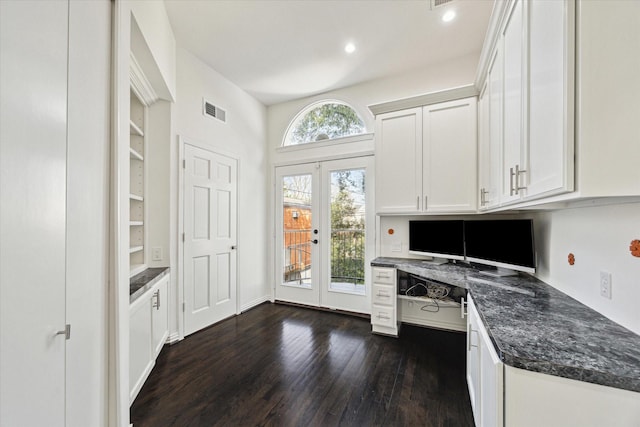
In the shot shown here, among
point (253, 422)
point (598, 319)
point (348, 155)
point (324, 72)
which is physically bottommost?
point (253, 422)

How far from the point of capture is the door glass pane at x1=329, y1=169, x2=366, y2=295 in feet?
11.7

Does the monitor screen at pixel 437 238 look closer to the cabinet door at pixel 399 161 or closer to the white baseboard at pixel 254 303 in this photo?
the cabinet door at pixel 399 161

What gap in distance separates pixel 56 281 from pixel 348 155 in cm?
318

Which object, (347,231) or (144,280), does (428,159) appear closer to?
(347,231)

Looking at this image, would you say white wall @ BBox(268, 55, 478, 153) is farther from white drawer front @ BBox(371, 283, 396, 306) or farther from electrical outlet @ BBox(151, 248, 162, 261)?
electrical outlet @ BBox(151, 248, 162, 261)

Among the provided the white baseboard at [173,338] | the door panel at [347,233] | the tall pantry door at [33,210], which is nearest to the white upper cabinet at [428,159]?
the door panel at [347,233]

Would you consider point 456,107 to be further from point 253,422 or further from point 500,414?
point 253,422

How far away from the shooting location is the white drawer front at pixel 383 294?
2.91m

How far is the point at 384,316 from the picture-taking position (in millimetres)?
2936

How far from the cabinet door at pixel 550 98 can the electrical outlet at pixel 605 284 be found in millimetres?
508

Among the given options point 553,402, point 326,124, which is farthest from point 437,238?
point 326,124

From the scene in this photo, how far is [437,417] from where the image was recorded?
5.65 feet

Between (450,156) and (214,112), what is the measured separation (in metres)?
2.87

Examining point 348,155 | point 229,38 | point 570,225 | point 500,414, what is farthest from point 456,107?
point 500,414
